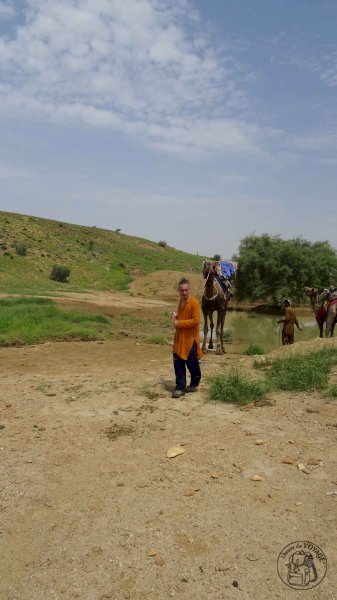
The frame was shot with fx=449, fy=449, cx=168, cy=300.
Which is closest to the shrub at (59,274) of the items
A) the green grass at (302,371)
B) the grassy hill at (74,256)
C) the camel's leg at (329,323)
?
the grassy hill at (74,256)

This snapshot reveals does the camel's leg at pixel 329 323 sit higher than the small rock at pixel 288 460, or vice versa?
the camel's leg at pixel 329 323

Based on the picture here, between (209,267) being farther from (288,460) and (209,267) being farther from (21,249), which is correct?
(21,249)

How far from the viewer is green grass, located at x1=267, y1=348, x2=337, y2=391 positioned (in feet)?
23.3

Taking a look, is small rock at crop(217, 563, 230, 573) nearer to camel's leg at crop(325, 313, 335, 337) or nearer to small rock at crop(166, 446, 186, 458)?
small rock at crop(166, 446, 186, 458)

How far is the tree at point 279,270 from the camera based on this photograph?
102 ft

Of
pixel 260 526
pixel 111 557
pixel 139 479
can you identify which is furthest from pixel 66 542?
pixel 260 526

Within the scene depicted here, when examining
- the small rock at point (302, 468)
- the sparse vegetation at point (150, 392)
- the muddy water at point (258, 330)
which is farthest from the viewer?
the muddy water at point (258, 330)

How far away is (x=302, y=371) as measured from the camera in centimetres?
739

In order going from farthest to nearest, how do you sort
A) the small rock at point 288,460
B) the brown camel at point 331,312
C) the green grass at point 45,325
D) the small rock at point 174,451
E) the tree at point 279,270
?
the tree at point 279,270
the green grass at point 45,325
the brown camel at point 331,312
the small rock at point 174,451
the small rock at point 288,460

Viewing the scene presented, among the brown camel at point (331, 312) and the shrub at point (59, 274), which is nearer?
the brown camel at point (331, 312)

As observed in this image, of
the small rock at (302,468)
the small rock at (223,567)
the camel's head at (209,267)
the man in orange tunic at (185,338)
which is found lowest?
the small rock at (223,567)

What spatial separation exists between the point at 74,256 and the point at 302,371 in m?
44.6

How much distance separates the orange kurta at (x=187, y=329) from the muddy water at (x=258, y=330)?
8046 mm

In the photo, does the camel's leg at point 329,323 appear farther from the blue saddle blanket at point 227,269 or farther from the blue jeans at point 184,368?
Answer: the blue jeans at point 184,368
